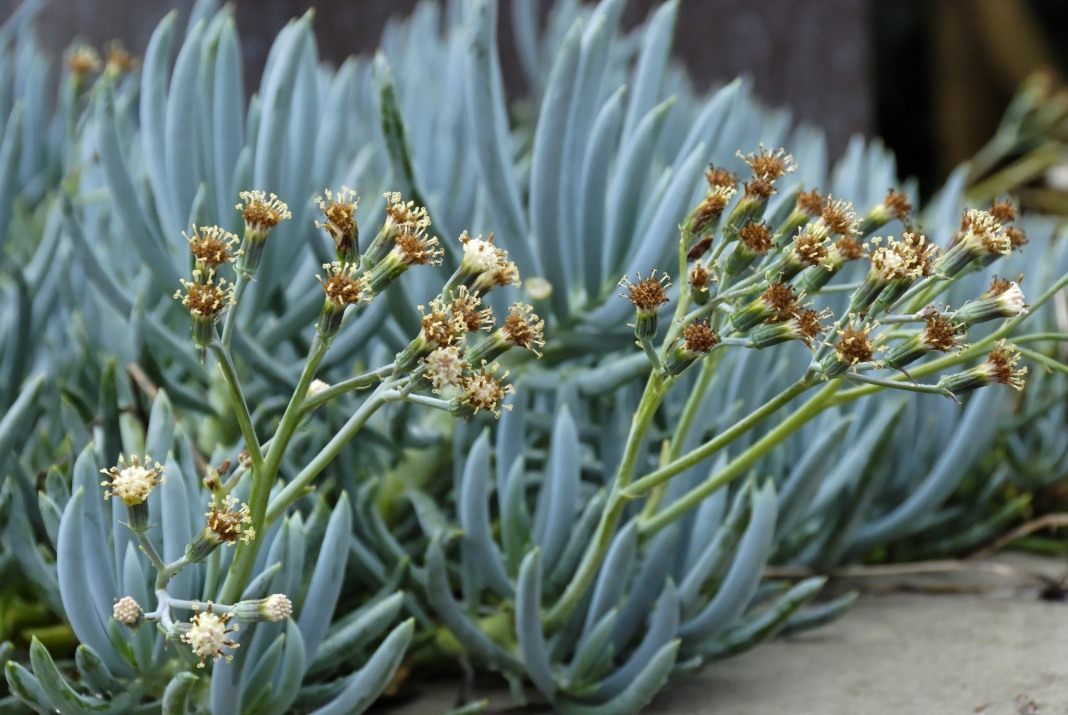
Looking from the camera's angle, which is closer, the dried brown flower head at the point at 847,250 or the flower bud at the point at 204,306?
the flower bud at the point at 204,306

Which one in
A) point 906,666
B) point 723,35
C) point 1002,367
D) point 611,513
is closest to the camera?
point 1002,367

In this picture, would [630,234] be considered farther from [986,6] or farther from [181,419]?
[986,6]

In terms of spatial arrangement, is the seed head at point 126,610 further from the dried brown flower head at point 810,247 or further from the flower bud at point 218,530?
the dried brown flower head at point 810,247

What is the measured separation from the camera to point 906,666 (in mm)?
1035


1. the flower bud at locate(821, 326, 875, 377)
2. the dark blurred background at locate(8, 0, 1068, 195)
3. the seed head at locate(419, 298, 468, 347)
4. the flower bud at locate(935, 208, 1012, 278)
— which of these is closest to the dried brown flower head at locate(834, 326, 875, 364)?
the flower bud at locate(821, 326, 875, 377)

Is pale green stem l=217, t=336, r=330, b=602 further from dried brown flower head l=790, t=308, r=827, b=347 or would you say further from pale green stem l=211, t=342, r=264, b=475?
dried brown flower head l=790, t=308, r=827, b=347

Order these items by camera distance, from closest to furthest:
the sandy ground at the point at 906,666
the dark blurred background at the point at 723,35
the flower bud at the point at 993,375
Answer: the flower bud at the point at 993,375 < the sandy ground at the point at 906,666 < the dark blurred background at the point at 723,35

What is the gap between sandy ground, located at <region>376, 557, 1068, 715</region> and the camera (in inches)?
37.5

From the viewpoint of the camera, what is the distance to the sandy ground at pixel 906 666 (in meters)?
0.95

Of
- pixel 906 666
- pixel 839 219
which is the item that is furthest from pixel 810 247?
pixel 906 666

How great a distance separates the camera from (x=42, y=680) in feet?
2.39

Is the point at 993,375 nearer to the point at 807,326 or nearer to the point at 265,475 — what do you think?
the point at 807,326

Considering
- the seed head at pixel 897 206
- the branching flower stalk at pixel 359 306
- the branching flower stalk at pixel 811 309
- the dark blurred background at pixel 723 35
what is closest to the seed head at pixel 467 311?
the branching flower stalk at pixel 359 306

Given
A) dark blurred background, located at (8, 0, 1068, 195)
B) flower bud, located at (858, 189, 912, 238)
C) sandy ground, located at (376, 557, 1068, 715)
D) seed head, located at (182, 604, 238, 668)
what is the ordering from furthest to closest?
dark blurred background, located at (8, 0, 1068, 195) < sandy ground, located at (376, 557, 1068, 715) < flower bud, located at (858, 189, 912, 238) < seed head, located at (182, 604, 238, 668)
